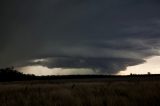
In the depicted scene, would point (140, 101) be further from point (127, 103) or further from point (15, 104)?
point (15, 104)

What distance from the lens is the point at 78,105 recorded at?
12859mm

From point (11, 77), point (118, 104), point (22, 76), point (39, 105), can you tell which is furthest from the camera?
point (22, 76)

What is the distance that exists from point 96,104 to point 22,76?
9672 cm

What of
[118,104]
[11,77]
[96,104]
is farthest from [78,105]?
[11,77]

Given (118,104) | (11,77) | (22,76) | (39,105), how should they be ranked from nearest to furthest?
1. (118,104)
2. (39,105)
3. (11,77)
4. (22,76)

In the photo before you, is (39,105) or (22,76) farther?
(22,76)

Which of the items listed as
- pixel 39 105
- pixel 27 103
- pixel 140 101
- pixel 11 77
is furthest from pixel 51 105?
pixel 11 77

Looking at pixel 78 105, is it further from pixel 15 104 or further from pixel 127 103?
pixel 15 104

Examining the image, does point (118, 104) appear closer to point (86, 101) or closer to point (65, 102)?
point (86, 101)

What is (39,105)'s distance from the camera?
1361 centimetres

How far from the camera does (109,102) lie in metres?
13.1

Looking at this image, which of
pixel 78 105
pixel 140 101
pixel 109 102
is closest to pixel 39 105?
pixel 78 105

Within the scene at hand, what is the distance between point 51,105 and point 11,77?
3537 inches

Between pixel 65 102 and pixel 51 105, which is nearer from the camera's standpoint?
pixel 51 105
